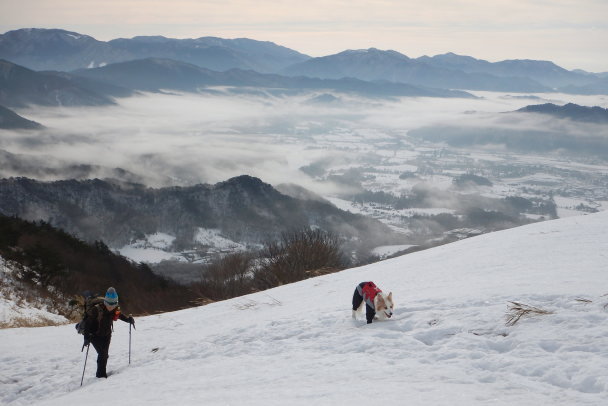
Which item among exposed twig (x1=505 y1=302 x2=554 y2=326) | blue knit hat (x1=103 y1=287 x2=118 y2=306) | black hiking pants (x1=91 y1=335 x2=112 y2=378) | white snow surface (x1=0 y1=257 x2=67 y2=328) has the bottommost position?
white snow surface (x1=0 y1=257 x2=67 y2=328)

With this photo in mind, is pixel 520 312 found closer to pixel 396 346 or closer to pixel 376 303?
pixel 396 346

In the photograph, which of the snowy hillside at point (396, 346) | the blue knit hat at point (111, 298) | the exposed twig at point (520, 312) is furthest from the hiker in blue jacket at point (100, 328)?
the exposed twig at point (520, 312)

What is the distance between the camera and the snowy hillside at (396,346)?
5.65 m

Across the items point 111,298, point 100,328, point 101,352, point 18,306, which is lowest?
point 18,306

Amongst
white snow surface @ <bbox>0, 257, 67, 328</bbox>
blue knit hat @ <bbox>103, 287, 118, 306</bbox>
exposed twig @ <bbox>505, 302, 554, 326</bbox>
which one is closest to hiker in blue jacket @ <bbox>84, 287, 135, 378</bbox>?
blue knit hat @ <bbox>103, 287, 118, 306</bbox>

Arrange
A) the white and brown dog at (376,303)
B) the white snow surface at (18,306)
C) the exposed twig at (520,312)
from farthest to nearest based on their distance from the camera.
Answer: the white snow surface at (18,306)
the white and brown dog at (376,303)
the exposed twig at (520,312)

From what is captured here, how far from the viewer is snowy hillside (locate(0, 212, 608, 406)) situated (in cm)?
565

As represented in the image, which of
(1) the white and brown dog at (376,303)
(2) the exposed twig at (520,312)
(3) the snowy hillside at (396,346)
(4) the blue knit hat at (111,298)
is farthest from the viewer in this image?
(4) the blue knit hat at (111,298)

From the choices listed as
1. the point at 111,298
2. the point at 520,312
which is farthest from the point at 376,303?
the point at 111,298

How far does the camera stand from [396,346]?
7371mm

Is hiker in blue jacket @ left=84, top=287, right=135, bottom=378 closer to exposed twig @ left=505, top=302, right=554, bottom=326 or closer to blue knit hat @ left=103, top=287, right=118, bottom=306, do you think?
blue knit hat @ left=103, top=287, right=118, bottom=306

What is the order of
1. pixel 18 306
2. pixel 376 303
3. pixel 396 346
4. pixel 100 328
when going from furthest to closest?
pixel 18 306
pixel 100 328
pixel 376 303
pixel 396 346

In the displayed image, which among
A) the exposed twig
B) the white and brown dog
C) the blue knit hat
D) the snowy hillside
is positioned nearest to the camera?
the snowy hillside

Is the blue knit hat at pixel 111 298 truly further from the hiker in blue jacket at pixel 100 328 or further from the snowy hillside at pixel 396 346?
the snowy hillside at pixel 396 346
